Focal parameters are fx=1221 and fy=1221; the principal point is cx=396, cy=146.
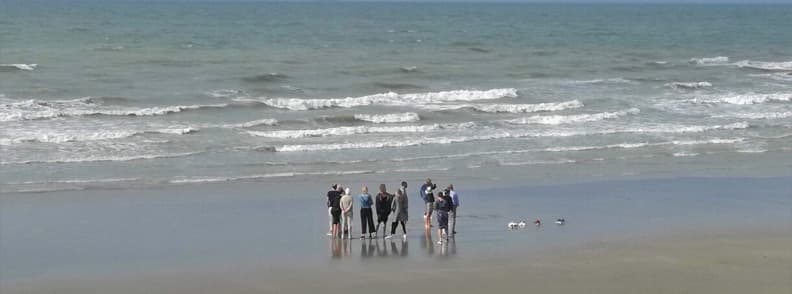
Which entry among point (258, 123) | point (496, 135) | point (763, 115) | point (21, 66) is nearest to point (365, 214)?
point (496, 135)

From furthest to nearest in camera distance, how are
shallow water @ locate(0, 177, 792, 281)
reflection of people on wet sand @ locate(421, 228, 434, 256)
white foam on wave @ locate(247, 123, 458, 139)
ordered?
white foam on wave @ locate(247, 123, 458, 139) → reflection of people on wet sand @ locate(421, 228, 434, 256) → shallow water @ locate(0, 177, 792, 281)

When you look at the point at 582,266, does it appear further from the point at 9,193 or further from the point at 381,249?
→ the point at 9,193

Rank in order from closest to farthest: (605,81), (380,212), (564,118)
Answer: (380,212) < (564,118) < (605,81)

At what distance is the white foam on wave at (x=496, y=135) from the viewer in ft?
98.5

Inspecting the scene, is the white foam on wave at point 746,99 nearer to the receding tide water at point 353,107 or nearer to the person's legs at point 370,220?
the receding tide water at point 353,107

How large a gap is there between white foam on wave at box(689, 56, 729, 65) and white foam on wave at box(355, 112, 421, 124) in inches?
1164

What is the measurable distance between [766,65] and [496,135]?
32.8 metres

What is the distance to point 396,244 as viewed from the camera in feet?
63.3

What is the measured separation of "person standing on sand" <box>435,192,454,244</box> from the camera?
19.4 metres

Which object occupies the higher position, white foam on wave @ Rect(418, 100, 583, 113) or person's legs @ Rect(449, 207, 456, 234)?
white foam on wave @ Rect(418, 100, 583, 113)

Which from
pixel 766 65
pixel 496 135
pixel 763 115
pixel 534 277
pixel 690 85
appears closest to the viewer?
pixel 534 277

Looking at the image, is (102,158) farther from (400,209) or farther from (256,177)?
(400,209)

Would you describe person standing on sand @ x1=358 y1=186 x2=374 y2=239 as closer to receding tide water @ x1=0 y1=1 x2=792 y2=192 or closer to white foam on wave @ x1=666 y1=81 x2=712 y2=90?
receding tide water @ x1=0 y1=1 x2=792 y2=192

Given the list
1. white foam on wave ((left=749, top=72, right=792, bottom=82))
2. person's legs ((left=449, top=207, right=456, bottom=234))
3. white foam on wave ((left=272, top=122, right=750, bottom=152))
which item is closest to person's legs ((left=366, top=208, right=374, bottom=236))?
person's legs ((left=449, top=207, right=456, bottom=234))
